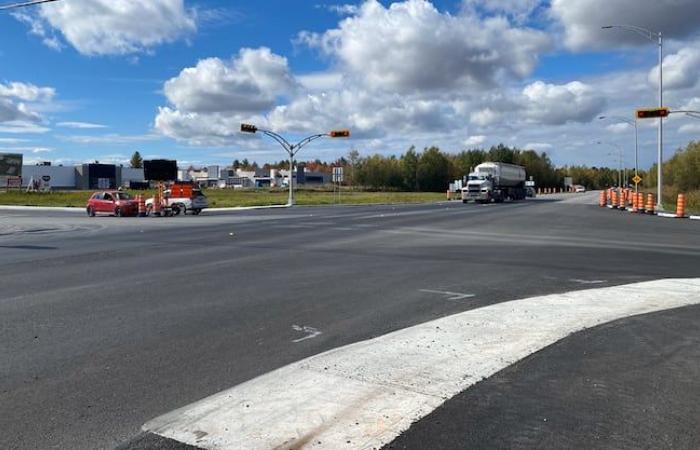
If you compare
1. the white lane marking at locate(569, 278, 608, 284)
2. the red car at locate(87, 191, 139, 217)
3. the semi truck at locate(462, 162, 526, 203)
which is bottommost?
the white lane marking at locate(569, 278, 608, 284)

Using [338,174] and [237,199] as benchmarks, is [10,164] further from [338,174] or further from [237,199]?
[338,174]

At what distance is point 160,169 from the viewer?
97.4m

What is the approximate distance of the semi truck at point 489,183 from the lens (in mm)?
59531

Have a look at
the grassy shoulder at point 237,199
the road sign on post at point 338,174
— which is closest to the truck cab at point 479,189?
the grassy shoulder at point 237,199

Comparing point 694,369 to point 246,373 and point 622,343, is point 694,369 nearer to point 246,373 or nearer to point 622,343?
point 622,343

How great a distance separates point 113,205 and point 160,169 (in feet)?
198

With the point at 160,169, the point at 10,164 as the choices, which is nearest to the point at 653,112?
the point at 160,169

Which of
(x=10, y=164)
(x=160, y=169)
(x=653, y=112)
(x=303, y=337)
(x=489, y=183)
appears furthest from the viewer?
(x=10, y=164)

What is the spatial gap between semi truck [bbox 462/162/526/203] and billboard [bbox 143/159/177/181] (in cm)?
5360

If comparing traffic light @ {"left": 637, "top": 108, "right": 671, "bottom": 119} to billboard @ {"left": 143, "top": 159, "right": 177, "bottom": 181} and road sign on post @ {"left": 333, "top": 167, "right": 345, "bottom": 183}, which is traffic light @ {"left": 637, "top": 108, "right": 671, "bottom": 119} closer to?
road sign on post @ {"left": 333, "top": 167, "right": 345, "bottom": 183}

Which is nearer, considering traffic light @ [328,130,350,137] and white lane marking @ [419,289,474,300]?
white lane marking @ [419,289,474,300]

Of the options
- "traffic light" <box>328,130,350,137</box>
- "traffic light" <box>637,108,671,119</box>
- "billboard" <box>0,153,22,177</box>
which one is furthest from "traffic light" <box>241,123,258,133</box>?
"billboard" <box>0,153,22,177</box>

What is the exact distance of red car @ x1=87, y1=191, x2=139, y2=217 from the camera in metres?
39.1

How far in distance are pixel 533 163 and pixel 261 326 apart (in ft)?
580
